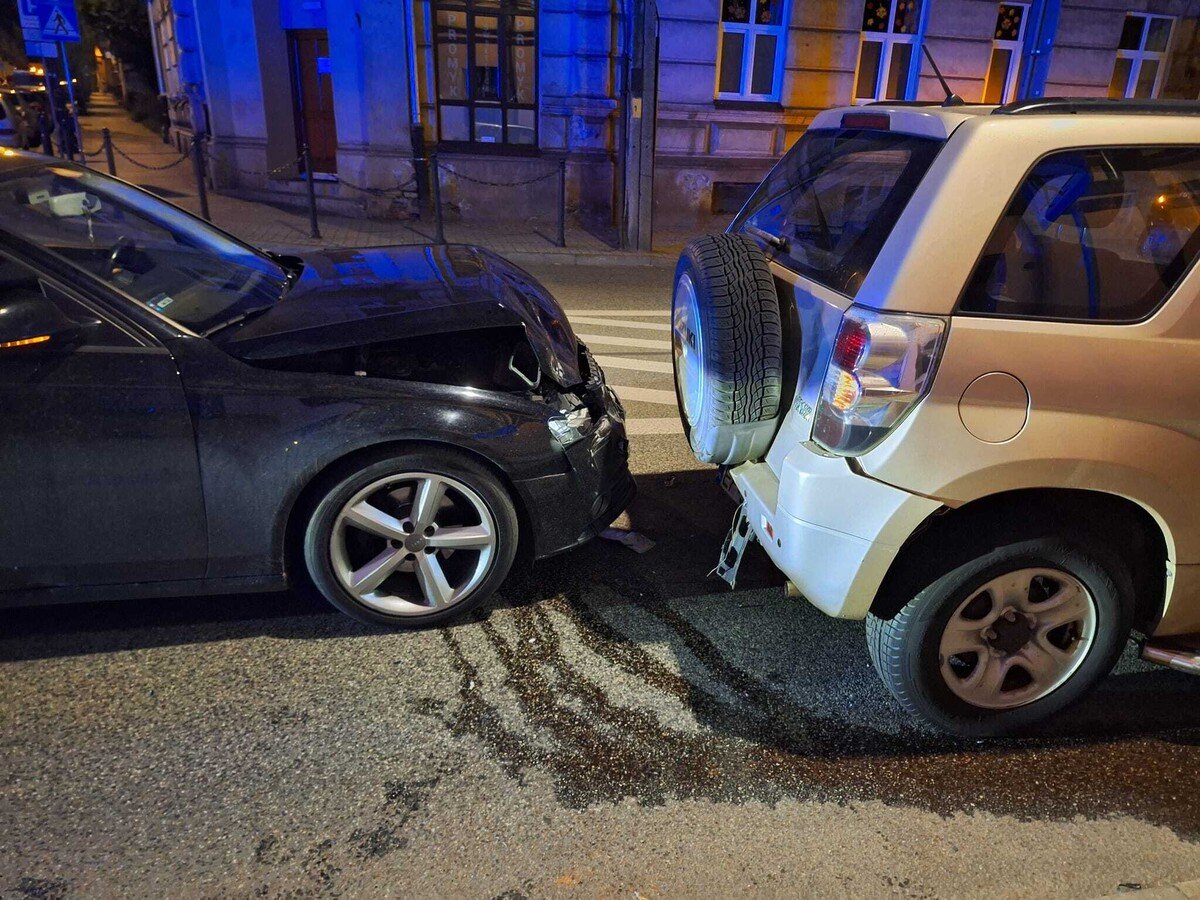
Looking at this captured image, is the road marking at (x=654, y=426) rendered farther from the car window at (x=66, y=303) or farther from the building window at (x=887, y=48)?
the building window at (x=887, y=48)

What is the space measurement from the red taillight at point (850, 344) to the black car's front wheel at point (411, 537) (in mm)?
1309

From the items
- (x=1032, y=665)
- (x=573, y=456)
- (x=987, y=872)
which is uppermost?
(x=573, y=456)

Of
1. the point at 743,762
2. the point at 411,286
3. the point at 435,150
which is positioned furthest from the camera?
the point at 435,150

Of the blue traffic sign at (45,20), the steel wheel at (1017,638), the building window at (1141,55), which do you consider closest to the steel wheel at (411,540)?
the steel wheel at (1017,638)

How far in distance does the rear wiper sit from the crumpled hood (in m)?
0.88

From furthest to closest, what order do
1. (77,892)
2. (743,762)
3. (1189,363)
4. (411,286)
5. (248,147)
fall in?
1. (248,147)
2. (411,286)
3. (743,762)
4. (1189,363)
5. (77,892)

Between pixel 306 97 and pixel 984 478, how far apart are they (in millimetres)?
16190

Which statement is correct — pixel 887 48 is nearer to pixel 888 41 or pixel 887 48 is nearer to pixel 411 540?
pixel 888 41

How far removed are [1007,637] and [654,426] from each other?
A: 2927mm

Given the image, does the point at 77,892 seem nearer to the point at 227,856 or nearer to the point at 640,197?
the point at 227,856

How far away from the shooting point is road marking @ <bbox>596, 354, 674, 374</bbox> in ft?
21.7

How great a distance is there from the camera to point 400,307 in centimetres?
331

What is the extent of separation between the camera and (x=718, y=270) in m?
2.88

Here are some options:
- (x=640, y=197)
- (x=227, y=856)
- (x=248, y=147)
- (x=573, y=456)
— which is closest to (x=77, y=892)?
(x=227, y=856)
